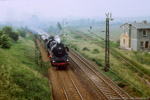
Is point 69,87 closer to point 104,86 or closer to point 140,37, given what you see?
point 104,86

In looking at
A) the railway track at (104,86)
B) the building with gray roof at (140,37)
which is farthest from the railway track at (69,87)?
the building with gray roof at (140,37)

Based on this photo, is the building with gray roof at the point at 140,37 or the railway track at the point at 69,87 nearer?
the railway track at the point at 69,87

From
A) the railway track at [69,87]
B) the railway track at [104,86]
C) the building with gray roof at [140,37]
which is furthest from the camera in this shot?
the building with gray roof at [140,37]

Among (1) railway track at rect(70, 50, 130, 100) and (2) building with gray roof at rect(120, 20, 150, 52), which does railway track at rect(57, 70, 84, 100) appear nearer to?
(1) railway track at rect(70, 50, 130, 100)

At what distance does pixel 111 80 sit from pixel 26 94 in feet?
29.8

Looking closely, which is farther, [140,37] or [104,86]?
[140,37]

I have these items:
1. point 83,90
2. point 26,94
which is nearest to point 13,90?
point 26,94

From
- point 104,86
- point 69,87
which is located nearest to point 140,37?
point 104,86

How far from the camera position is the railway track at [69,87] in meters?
13.6

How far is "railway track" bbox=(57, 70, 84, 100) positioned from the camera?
44.8 ft

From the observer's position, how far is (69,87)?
1565 cm

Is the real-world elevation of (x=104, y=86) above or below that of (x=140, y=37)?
below

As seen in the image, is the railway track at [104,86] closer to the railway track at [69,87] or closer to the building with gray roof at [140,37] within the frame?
the railway track at [69,87]

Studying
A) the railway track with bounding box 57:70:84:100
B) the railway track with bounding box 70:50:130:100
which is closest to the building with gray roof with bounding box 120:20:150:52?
the railway track with bounding box 70:50:130:100
